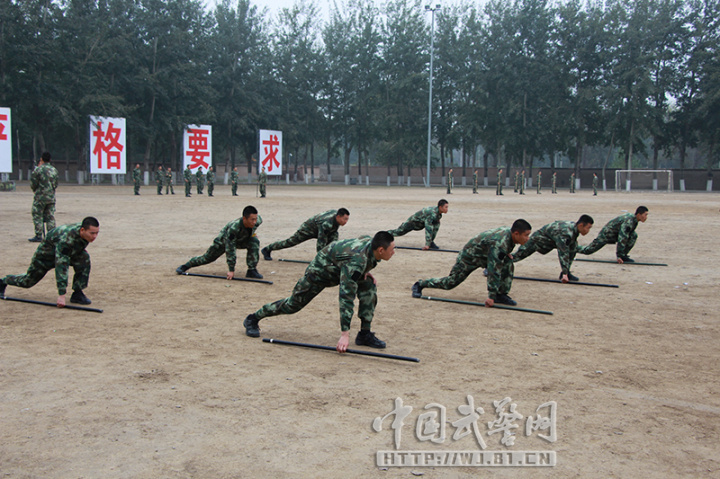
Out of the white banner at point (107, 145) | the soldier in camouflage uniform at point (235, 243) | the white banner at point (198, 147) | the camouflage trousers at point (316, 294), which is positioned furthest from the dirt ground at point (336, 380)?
the white banner at point (198, 147)

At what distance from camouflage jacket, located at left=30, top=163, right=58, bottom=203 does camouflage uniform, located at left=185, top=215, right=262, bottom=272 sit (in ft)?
17.2

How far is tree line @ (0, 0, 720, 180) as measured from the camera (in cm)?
4784

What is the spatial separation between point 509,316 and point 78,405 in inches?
217

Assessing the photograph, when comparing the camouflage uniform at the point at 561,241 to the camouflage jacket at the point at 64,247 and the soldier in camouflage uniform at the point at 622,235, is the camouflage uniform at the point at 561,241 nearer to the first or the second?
the soldier in camouflage uniform at the point at 622,235

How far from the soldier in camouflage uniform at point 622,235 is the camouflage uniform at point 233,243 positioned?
6.84m

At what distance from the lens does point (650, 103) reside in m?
62.0

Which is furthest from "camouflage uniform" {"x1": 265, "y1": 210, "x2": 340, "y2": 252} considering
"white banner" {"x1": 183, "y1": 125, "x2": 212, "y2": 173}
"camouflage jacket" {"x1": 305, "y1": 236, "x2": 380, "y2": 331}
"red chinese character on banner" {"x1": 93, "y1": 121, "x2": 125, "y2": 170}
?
"white banner" {"x1": 183, "y1": 125, "x2": 212, "y2": 173}

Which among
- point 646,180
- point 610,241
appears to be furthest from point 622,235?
point 646,180

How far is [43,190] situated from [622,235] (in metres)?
12.4

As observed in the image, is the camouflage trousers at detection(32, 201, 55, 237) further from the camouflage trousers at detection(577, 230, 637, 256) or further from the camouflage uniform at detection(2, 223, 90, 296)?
the camouflage trousers at detection(577, 230, 637, 256)

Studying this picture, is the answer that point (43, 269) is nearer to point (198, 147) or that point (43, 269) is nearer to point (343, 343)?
point (343, 343)

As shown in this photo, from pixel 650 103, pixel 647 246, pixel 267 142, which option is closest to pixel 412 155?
pixel 267 142

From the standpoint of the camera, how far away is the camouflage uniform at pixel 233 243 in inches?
397

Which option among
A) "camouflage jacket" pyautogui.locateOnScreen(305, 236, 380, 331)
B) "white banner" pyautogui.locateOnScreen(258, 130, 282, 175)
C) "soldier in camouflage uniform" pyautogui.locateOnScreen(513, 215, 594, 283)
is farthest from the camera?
"white banner" pyautogui.locateOnScreen(258, 130, 282, 175)
